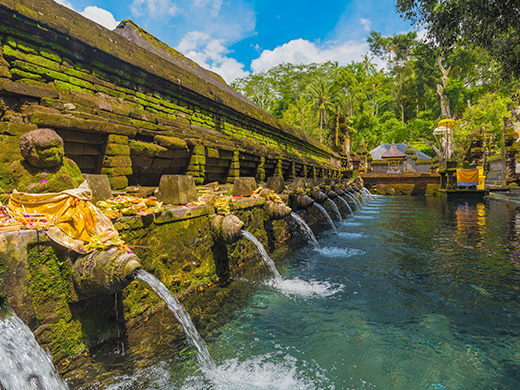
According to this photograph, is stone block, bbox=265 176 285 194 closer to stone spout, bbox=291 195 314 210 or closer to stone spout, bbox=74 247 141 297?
stone spout, bbox=291 195 314 210

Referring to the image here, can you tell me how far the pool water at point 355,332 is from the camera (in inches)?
103

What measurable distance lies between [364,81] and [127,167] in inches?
2370

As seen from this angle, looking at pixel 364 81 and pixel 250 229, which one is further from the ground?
pixel 364 81

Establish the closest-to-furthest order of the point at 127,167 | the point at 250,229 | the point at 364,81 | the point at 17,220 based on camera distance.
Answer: the point at 17,220
the point at 127,167
the point at 250,229
the point at 364,81

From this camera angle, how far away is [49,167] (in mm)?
2809

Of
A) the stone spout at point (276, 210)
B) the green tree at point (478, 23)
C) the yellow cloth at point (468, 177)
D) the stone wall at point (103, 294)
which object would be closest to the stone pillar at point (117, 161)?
the stone wall at point (103, 294)

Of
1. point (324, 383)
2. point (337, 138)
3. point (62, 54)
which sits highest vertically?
point (337, 138)

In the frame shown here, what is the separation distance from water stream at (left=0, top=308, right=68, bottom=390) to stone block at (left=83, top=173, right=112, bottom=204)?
5.04 ft

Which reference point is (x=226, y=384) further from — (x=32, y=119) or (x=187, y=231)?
(x=32, y=119)

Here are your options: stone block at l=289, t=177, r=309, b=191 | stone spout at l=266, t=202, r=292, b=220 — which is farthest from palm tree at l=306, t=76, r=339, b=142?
stone spout at l=266, t=202, r=292, b=220

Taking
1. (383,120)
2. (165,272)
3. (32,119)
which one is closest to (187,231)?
(165,272)

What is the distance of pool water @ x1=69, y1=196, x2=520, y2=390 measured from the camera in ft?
8.59

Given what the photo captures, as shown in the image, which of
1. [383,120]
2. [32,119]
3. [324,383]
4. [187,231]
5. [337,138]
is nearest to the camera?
[324,383]

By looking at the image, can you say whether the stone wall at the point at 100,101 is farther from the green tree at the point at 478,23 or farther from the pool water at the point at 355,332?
the green tree at the point at 478,23
